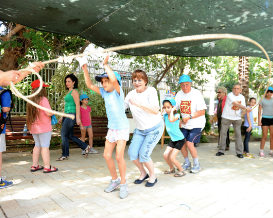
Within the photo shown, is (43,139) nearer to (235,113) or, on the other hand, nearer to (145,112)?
(145,112)

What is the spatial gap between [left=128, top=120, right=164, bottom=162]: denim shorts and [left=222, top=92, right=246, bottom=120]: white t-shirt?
3265 mm

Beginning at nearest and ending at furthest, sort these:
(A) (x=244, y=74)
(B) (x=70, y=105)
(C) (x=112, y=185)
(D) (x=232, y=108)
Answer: (C) (x=112, y=185) < (B) (x=70, y=105) < (D) (x=232, y=108) < (A) (x=244, y=74)

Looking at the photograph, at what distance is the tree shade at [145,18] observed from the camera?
3334 mm

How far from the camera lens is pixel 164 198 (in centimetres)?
342

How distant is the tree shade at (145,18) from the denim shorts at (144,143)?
165 centimetres

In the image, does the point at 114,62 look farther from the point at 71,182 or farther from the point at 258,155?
the point at 71,182

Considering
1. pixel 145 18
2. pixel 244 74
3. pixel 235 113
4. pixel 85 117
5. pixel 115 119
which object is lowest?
pixel 85 117

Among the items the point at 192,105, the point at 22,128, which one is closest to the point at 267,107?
the point at 192,105

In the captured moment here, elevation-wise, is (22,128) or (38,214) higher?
(22,128)

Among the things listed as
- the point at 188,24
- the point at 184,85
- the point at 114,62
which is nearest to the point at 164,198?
the point at 184,85

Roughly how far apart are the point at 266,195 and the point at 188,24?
282cm

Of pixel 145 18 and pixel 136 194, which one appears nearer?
pixel 136 194

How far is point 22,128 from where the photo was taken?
631 cm

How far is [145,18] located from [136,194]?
262cm
